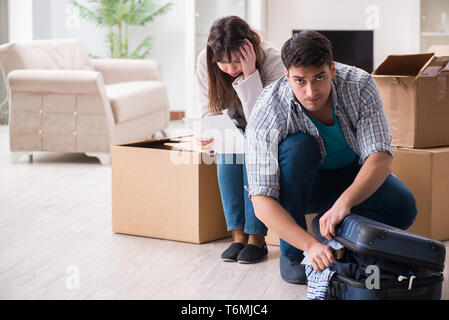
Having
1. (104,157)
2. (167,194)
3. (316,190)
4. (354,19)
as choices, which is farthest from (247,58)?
(354,19)

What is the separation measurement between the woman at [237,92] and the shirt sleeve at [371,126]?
42cm

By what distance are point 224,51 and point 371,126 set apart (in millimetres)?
523

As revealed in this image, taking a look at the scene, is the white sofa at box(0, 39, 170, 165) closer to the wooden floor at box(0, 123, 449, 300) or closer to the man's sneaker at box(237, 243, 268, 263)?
the wooden floor at box(0, 123, 449, 300)

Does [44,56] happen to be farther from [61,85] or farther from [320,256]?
[320,256]

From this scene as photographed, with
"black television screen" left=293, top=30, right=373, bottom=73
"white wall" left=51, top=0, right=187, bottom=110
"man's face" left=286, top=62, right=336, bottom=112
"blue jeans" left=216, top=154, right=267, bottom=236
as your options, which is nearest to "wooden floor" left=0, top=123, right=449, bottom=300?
"blue jeans" left=216, top=154, right=267, bottom=236

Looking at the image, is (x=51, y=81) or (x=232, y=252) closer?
(x=232, y=252)

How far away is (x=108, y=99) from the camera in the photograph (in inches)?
157

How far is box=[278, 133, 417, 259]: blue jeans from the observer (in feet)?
5.42

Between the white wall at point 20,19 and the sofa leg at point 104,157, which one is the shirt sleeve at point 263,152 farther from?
the white wall at point 20,19

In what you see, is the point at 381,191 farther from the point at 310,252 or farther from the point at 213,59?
the point at 213,59

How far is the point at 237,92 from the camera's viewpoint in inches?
78.0

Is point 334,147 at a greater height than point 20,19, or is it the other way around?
point 20,19

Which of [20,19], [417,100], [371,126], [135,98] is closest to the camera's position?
[371,126]
